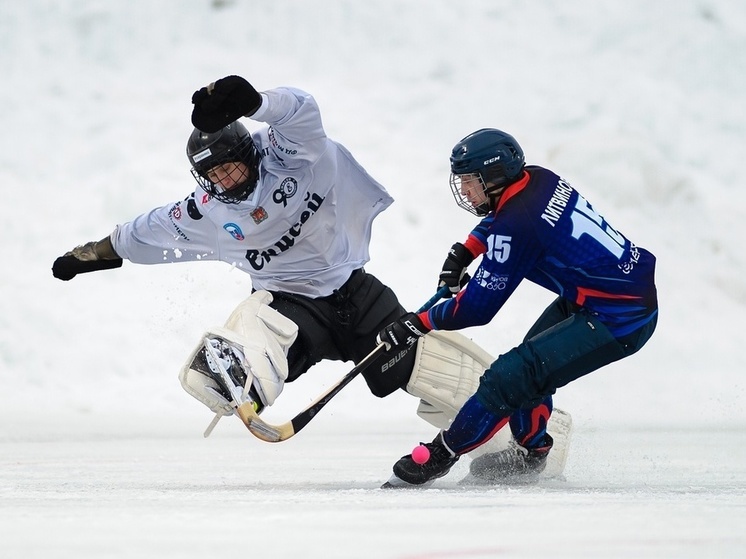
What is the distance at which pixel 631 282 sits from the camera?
11.6 feet

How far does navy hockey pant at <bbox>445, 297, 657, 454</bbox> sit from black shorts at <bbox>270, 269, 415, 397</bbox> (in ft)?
1.53

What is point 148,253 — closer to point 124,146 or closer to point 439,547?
point 439,547

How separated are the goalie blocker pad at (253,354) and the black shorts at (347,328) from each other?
13cm

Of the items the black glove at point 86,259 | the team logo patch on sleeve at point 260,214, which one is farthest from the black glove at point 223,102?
the black glove at point 86,259

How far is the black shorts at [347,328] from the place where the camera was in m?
4.00

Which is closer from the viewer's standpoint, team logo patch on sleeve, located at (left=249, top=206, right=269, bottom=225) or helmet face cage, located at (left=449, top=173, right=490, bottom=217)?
helmet face cage, located at (left=449, top=173, right=490, bottom=217)

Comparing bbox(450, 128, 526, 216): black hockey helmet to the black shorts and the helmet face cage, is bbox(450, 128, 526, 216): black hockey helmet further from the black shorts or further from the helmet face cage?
the black shorts

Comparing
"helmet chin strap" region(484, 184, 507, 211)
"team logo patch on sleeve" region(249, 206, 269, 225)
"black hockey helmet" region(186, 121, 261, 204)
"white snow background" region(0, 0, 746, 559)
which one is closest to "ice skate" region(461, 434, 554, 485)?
"white snow background" region(0, 0, 746, 559)

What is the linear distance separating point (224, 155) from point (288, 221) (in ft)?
1.13

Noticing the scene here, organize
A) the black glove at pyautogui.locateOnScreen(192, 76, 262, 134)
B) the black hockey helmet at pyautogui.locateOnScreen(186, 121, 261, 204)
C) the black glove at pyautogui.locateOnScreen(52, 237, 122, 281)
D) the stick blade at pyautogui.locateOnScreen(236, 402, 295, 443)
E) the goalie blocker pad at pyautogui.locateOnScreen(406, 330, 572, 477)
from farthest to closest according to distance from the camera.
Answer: the black glove at pyautogui.locateOnScreen(52, 237, 122, 281)
the goalie blocker pad at pyautogui.locateOnScreen(406, 330, 572, 477)
the black hockey helmet at pyautogui.locateOnScreen(186, 121, 261, 204)
the stick blade at pyautogui.locateOnScreen(236, 402, 295, 443)
the black glove at pyautogui.locateOnScreen(192, 76, 262, 134)

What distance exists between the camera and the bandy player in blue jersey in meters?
3.46

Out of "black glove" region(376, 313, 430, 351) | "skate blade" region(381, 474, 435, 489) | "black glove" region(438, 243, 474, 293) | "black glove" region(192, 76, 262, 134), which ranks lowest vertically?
"skate blade" region(381, 474, 435, 489)

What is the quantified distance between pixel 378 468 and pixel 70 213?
481 centimetres

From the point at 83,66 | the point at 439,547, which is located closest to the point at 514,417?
the point at 439,547
